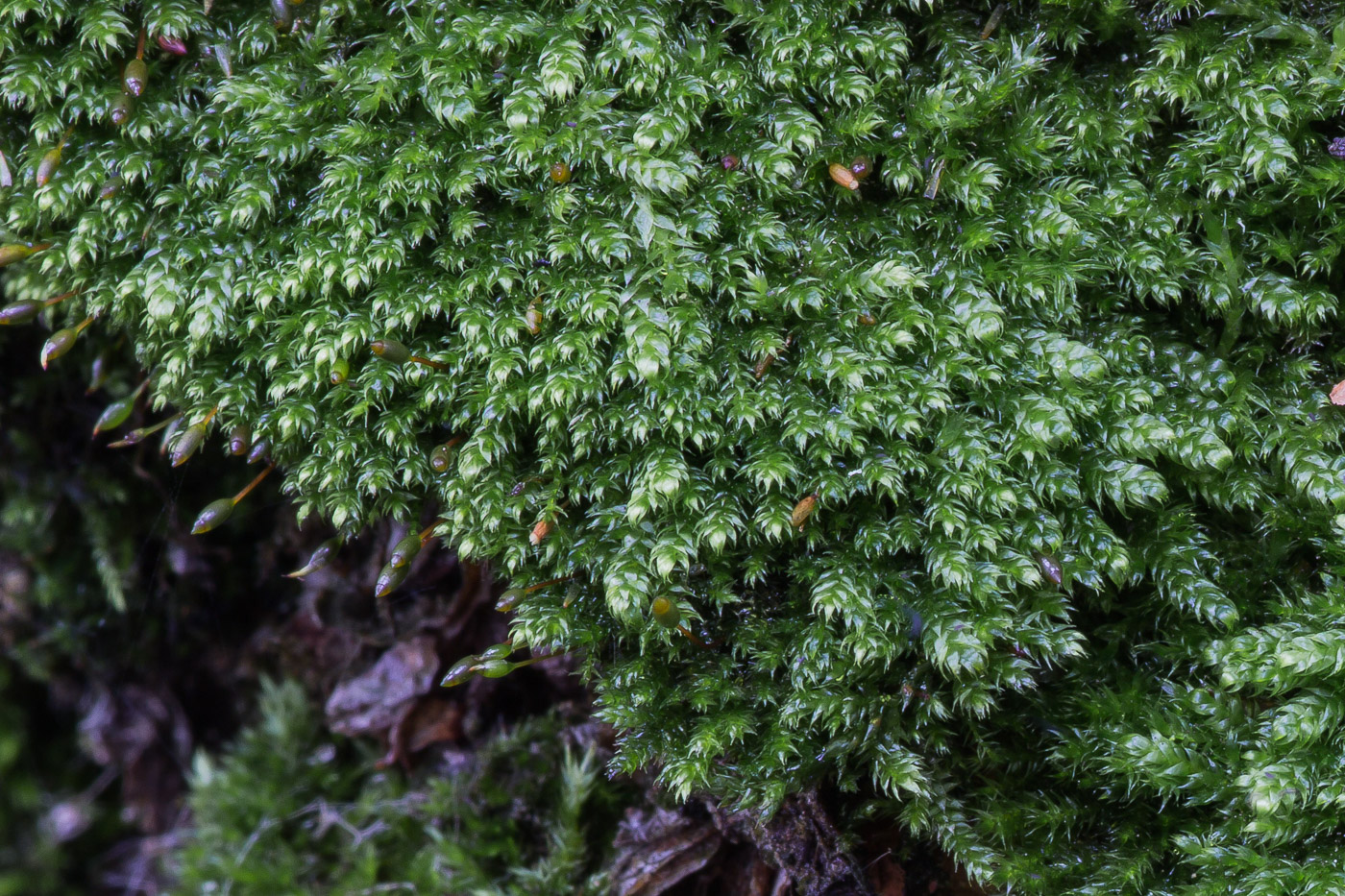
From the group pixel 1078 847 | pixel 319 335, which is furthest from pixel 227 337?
pixel 1078 847

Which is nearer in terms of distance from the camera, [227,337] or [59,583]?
[227,337]

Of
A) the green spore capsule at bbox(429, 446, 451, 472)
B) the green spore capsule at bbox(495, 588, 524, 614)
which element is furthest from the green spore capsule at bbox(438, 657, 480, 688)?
the green spore capsule at bbox(429, 446, 451, 472)

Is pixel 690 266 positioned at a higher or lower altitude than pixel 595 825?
higher

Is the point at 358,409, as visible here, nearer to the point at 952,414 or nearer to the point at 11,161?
the point at 11,161

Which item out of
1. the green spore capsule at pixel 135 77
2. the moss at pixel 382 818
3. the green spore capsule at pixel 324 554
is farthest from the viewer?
the moss at pixel 382 818

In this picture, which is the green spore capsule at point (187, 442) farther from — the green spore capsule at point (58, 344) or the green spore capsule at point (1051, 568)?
the green spore capsule at point (1051, 568)

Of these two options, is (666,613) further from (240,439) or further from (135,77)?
(135,77)

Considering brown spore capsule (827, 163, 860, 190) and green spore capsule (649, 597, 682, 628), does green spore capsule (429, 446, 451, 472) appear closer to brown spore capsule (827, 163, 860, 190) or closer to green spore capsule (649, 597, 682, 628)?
green spore capsule (649, 597, 682, 628)

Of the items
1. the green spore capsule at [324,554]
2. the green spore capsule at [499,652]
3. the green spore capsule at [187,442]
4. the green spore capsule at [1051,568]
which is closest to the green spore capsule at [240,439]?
the green spore capsule at [187,442]
